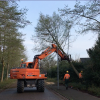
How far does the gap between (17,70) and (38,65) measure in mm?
2958

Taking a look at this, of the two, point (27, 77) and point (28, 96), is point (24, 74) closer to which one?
point (27, 77)

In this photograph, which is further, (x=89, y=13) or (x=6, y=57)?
(x=6, y=57)

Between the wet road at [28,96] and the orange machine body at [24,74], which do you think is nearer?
the wet road at [28,96]

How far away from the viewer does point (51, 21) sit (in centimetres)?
2241

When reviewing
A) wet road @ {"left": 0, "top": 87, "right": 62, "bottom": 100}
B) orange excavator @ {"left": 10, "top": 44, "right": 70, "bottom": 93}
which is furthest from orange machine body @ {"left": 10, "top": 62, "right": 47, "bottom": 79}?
wet road @ {"left": 0, "top": 87, "right": 62, "bottom": 100}

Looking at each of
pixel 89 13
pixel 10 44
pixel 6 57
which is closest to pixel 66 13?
pixel 89 13

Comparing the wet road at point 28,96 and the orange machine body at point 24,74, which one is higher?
the orange machine body at point 24,74

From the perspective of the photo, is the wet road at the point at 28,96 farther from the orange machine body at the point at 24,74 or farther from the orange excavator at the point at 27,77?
the orange machine body at the point at 24,74

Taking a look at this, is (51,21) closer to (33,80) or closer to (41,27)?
(41,27)

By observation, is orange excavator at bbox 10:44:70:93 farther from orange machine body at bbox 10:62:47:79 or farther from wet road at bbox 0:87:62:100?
wet road at bbox 0:87:62:100

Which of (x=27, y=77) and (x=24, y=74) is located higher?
(x=24, y=74)

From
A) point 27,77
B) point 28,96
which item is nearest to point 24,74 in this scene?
point 27,77

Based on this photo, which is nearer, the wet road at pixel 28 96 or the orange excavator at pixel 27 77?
the wet road at pixel 28 96

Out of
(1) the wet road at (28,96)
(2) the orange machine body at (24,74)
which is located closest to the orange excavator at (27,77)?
(2) the orange machine body at (24,74)
